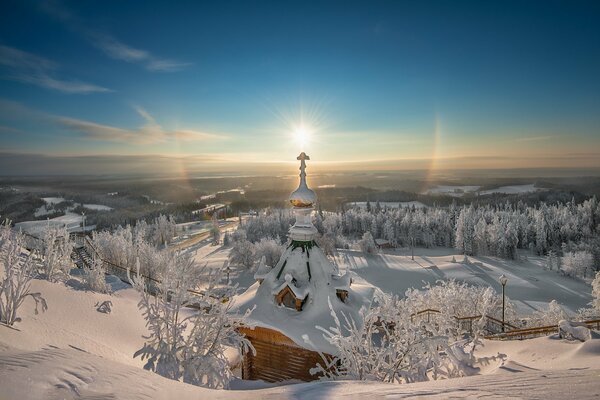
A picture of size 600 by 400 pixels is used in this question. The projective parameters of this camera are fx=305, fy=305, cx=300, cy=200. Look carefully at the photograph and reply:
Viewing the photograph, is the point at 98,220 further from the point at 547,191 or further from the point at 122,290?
the point at 547,191

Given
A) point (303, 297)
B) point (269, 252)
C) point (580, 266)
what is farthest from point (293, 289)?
point (580, 266)

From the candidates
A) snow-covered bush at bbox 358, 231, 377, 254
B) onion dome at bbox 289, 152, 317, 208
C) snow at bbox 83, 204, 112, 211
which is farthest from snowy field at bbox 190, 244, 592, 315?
snow at bbox 83, 204, 112, 211

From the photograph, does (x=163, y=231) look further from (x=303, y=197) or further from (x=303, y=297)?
(x=303, y=297)

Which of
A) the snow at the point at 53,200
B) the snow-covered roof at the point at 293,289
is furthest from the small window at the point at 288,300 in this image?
the snow at the point at 53,200

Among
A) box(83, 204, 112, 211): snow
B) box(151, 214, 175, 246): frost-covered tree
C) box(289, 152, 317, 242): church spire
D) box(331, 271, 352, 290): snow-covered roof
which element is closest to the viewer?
box(331, 271, 352, 290): snow-covered roof

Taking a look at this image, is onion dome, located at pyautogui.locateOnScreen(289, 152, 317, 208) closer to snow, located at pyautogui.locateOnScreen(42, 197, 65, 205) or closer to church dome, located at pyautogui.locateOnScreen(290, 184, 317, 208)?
church dome, located at pyautogui.locateOnScreen(290, 184, 317, 208)

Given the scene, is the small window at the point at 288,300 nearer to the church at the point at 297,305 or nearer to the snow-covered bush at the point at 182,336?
the church at the point at 297,305

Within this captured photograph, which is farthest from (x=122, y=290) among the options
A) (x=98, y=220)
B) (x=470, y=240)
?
(x=98, y=220)
